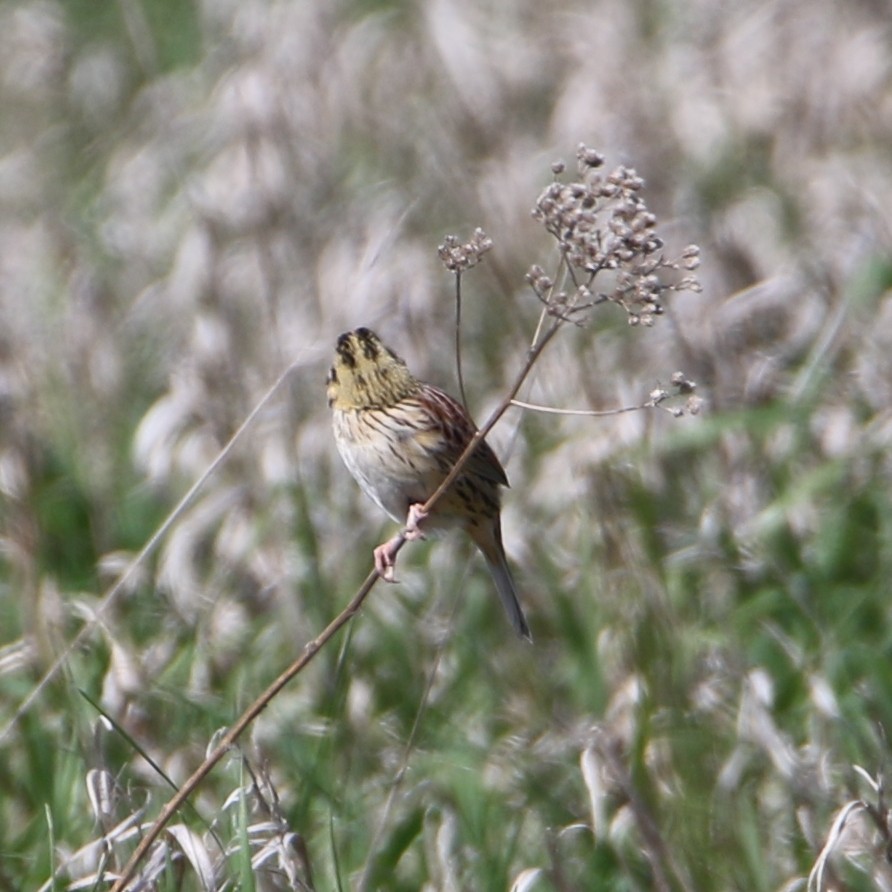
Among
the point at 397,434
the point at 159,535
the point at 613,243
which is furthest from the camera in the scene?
the point at 397,434

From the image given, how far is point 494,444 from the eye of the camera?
214 inches

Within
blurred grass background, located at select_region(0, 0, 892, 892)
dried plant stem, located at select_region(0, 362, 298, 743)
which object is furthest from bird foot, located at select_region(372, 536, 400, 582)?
dried plant stem, located at select_region(0, 362, 298, 743)

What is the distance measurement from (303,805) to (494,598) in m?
1.95

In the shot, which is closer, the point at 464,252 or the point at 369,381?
the point at 464,252

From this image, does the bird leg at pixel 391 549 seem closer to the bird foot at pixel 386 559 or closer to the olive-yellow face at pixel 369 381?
the bird foot at pixel 386 559

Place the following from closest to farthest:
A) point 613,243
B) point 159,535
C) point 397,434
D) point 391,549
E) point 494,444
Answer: point 613,243 < point 391,549 < point 159,535 < point 397,434 < point 494,444

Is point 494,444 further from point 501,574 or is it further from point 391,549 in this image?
point 391,549

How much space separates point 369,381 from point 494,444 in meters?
1.55

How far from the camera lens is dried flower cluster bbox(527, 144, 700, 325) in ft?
8.59

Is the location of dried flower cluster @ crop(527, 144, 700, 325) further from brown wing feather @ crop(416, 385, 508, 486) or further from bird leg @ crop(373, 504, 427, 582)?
brown wing feather @ crop(416, 385, 508, 486)

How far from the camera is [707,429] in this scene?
5.20 meters

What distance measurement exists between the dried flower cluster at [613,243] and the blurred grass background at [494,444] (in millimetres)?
908

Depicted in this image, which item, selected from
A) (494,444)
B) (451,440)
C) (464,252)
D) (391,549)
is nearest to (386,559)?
(391,549)

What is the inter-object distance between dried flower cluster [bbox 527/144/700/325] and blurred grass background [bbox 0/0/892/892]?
35.7 inches
